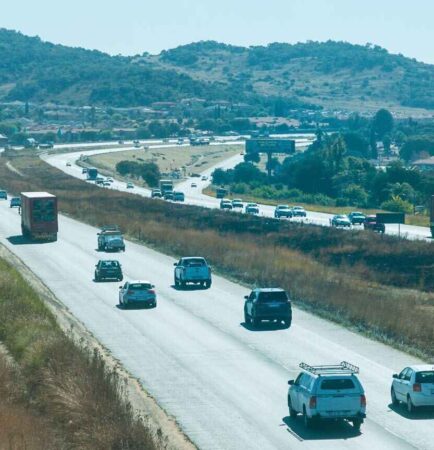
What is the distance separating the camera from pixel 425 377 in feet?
102

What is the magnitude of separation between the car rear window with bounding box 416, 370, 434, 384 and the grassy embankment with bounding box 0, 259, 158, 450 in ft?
23.6

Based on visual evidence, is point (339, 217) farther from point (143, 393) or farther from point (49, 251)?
point (143, 393)

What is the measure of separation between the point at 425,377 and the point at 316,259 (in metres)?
44.3

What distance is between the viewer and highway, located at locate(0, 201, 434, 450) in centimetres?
2938

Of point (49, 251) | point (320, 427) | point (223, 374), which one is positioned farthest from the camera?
point (49, 251)

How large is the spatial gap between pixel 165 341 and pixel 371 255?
1303 inches

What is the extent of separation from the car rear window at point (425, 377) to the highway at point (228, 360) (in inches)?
35.6

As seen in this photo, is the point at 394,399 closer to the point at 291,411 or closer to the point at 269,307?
the point at 291,411

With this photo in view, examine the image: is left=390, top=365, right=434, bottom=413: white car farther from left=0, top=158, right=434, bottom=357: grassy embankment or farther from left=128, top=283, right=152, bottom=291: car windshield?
left=128, top=283, right=152, bottom=291: car windshield

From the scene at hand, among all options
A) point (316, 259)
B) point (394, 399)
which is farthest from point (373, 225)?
point (394, 399)

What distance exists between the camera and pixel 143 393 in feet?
112

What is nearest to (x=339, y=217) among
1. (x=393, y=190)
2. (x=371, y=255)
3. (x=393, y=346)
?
(x=371, y=255)

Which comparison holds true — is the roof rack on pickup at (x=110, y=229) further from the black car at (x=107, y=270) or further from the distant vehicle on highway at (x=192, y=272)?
the distant vehicle on highway at (x=192, y=272)

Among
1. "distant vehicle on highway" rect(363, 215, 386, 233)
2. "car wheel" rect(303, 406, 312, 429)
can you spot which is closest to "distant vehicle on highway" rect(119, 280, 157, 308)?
"car wheel" rect(303, 406, 312, 429)
